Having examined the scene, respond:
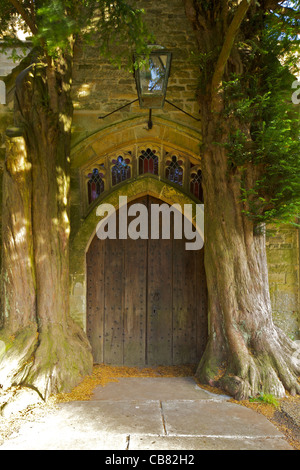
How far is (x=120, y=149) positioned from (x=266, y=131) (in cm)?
209

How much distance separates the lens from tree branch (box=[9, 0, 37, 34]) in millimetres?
3553

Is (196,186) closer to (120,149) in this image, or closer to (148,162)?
(148,162)

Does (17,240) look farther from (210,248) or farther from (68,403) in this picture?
(210,248)

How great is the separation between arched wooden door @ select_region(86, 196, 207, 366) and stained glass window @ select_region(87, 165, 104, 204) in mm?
662

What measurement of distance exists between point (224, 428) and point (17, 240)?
9.21 feet

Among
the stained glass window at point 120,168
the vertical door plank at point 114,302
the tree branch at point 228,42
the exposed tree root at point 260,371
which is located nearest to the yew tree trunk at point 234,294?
the exposed tree root at point 260,371

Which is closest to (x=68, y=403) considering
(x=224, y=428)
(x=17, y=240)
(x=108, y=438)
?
(x=108, y=438)

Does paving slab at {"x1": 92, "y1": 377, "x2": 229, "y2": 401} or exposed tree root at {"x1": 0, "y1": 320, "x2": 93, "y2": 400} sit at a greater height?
exposed tree root at {"x1": 0, "y1": 320, "x2": 93, "y2": 400}

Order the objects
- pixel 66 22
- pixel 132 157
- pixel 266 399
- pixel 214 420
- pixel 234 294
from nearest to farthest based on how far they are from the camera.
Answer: pixel 66 22
pixel 214 420
pixel 266 399
pixel 234 294
pixel 132 157

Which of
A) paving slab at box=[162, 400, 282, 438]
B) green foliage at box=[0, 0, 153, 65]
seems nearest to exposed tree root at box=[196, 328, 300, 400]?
paving slab at box=[162, 400, 282, 438]

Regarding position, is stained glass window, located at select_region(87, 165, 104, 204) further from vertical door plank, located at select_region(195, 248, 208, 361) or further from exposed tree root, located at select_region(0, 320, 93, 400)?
exposed tree root, located at select_region(0, 320, 93, 400)

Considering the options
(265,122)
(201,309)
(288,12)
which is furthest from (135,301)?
(288,12)

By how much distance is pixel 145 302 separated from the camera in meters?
5.38
